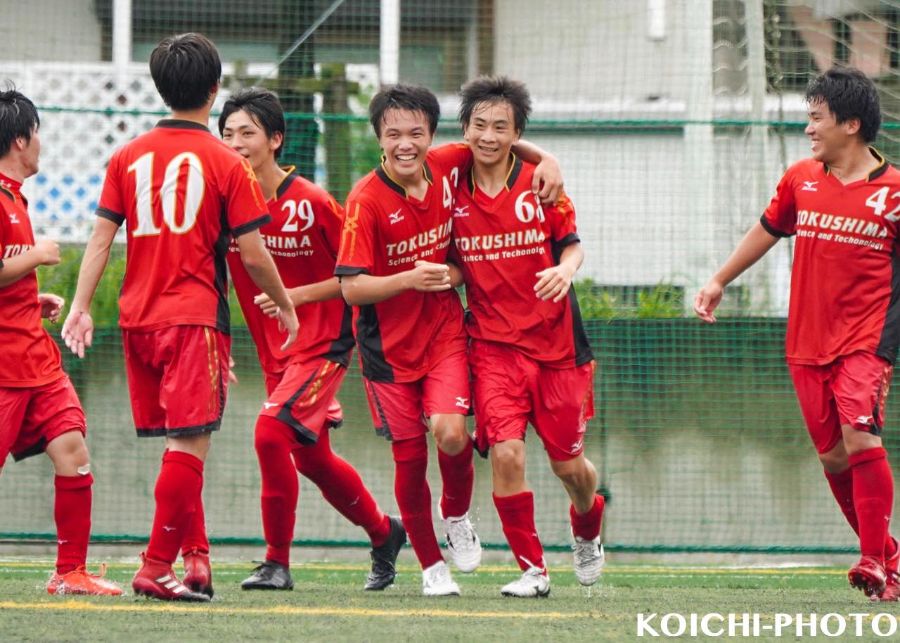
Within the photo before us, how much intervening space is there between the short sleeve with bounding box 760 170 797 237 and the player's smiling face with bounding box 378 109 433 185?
157 centimetres

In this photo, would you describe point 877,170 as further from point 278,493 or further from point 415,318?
point 278,493

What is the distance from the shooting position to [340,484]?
6648 mm

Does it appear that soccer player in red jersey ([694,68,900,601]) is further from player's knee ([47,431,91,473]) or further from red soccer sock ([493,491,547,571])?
player's knee ([47,431,91,473])

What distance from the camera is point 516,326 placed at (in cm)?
614

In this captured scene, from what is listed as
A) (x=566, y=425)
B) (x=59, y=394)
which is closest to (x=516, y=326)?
(x=566, y=425)

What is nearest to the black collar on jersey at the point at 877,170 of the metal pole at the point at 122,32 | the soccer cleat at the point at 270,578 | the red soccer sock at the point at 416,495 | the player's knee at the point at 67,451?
the red soccer sock at the point at 416,495

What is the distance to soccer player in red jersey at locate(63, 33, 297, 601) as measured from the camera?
5.36 metres

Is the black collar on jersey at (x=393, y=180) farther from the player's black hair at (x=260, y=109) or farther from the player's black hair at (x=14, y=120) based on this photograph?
the player's black hair at (x=14, y=120)

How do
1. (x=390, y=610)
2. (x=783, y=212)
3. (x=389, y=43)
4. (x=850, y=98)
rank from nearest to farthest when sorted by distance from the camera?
(x=390, y=610)
(x=850, y=98)
(x=783, y=212)
(x=389, y=43)

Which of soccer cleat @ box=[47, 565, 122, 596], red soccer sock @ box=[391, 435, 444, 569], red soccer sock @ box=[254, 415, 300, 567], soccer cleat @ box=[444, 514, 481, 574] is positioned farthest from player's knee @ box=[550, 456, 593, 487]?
soccer cleat @ box=[47, 565, 122, 596]

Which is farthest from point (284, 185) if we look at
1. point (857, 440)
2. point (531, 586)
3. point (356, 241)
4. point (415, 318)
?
point (857, 440)

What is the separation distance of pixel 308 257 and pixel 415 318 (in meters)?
0.64

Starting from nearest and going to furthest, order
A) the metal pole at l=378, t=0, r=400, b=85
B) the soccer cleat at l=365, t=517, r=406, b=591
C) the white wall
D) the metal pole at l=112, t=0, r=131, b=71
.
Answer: the soccer cleat at l=365, t=517, r=406, b=591 → the white wall → the metal pole at l=378, t=0, r=400, b=85 → the metal pole at l=112, t=0, r=131, b=71

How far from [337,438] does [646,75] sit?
3.06 m
